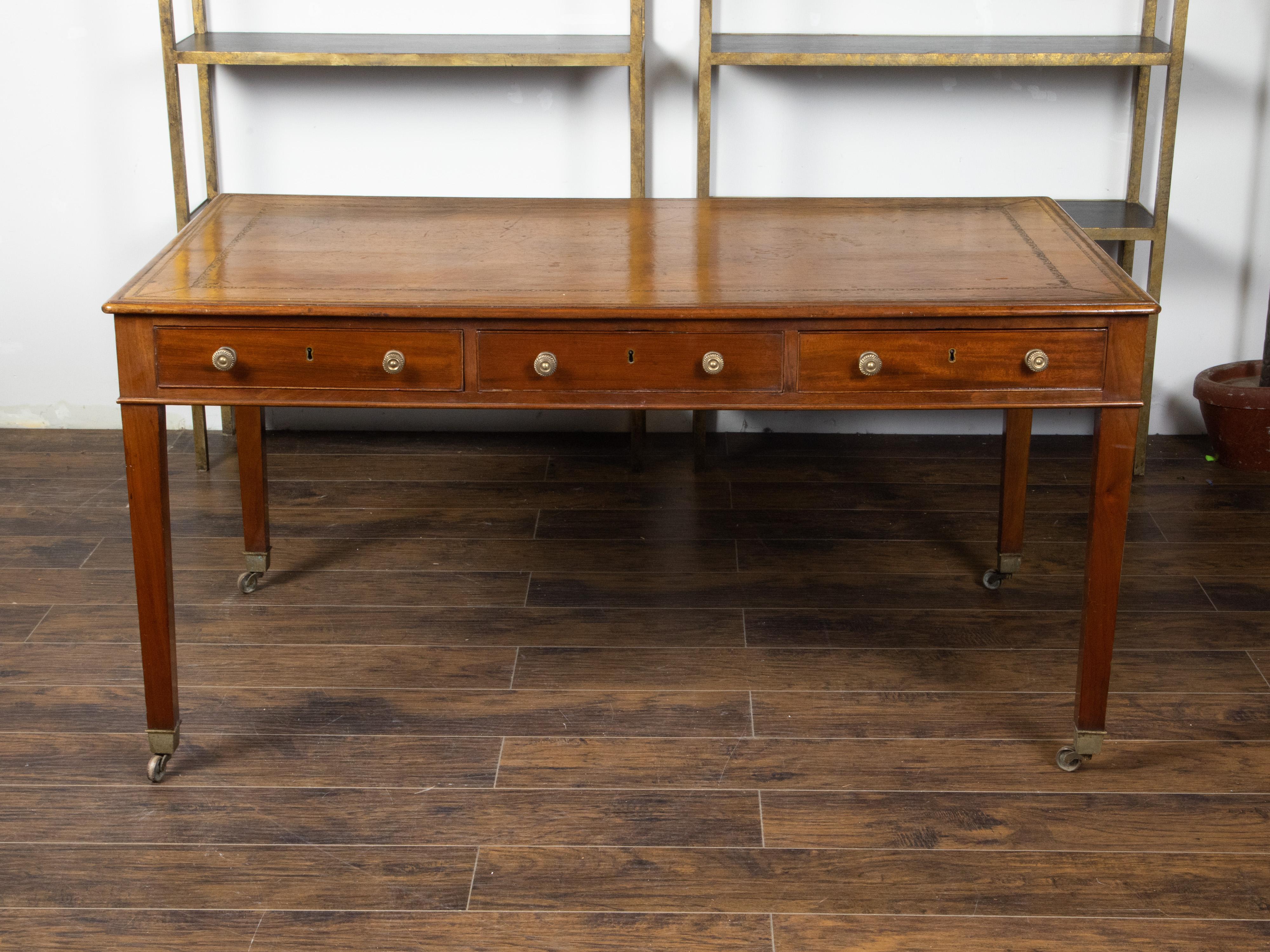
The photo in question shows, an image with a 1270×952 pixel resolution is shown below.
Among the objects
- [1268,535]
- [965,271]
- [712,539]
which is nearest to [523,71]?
[712,539]

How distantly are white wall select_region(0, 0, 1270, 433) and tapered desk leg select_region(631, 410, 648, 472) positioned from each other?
2.19ft

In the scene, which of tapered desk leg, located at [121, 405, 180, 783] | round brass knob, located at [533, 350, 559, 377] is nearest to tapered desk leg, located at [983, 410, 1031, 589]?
round brass knob, located at [533, 350, 559, 377]

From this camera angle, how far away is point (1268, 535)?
3598 mm

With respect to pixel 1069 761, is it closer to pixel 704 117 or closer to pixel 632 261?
pixel 632 261

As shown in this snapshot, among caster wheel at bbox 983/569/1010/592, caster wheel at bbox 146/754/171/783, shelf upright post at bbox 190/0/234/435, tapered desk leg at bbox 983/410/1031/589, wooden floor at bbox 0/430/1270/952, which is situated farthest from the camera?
shelf upright post at bbox 190/0/234/435

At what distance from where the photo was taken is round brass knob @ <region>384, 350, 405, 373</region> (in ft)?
7.88

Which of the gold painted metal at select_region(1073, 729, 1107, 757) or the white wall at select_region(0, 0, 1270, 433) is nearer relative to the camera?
the gold painted metal at select_region(1073, 729, 1107, 757)

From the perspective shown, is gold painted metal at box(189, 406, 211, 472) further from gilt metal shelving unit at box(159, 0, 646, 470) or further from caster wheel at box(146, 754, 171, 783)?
caster wheel at box(146, 754, 171, 783)

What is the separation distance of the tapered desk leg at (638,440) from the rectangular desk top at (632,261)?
0.90 meters

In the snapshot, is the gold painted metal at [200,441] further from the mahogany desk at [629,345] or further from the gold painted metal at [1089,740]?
the gold painted metal at [1089,740]

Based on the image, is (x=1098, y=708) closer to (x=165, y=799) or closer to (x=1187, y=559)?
(x=1187, y=559)

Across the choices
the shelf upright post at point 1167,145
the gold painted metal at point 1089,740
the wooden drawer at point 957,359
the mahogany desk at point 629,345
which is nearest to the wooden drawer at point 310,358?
the mahogany desk at point 629,345

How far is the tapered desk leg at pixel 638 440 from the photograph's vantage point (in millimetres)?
3895

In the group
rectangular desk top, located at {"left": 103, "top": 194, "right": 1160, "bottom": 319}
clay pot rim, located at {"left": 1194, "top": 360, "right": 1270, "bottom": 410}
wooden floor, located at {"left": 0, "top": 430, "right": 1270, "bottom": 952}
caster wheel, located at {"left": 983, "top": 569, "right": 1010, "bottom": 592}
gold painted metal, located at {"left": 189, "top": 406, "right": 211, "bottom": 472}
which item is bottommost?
wooden floor, located at {"left": 0, "top": 430, "right": 1270, "bottom": 952}
